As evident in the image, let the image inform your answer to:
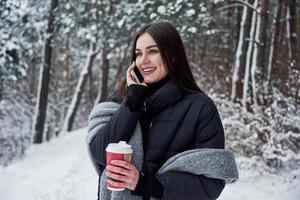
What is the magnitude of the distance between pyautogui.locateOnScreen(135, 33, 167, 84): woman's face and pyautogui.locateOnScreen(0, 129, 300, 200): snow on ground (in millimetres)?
3974

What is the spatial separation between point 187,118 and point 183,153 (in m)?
0.19

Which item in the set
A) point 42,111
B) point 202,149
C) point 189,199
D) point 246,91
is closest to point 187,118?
point 202,149

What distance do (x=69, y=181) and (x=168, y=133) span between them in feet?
19.9

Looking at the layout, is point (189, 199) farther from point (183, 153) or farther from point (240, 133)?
point (240, 133)

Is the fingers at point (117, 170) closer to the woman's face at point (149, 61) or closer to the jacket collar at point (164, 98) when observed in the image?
the jacket collar at point (164, 98)

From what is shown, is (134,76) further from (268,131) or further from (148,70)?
(268,131)

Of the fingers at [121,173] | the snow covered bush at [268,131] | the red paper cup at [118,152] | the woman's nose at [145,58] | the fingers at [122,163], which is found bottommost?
the snow covered bush at [268,131]

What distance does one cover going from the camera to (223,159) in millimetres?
2070

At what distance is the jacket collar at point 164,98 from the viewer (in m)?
2.15

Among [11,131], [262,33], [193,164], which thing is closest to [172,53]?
[193,164]

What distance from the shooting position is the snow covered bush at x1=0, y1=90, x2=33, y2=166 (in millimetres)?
10047

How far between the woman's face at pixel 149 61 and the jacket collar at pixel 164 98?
0.28 feet

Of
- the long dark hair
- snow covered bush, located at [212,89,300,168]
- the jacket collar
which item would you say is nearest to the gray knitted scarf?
the jacket collar

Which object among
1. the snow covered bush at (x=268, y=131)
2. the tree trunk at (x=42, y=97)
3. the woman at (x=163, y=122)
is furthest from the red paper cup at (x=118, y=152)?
the tree trunk at (x=42, y=97)
